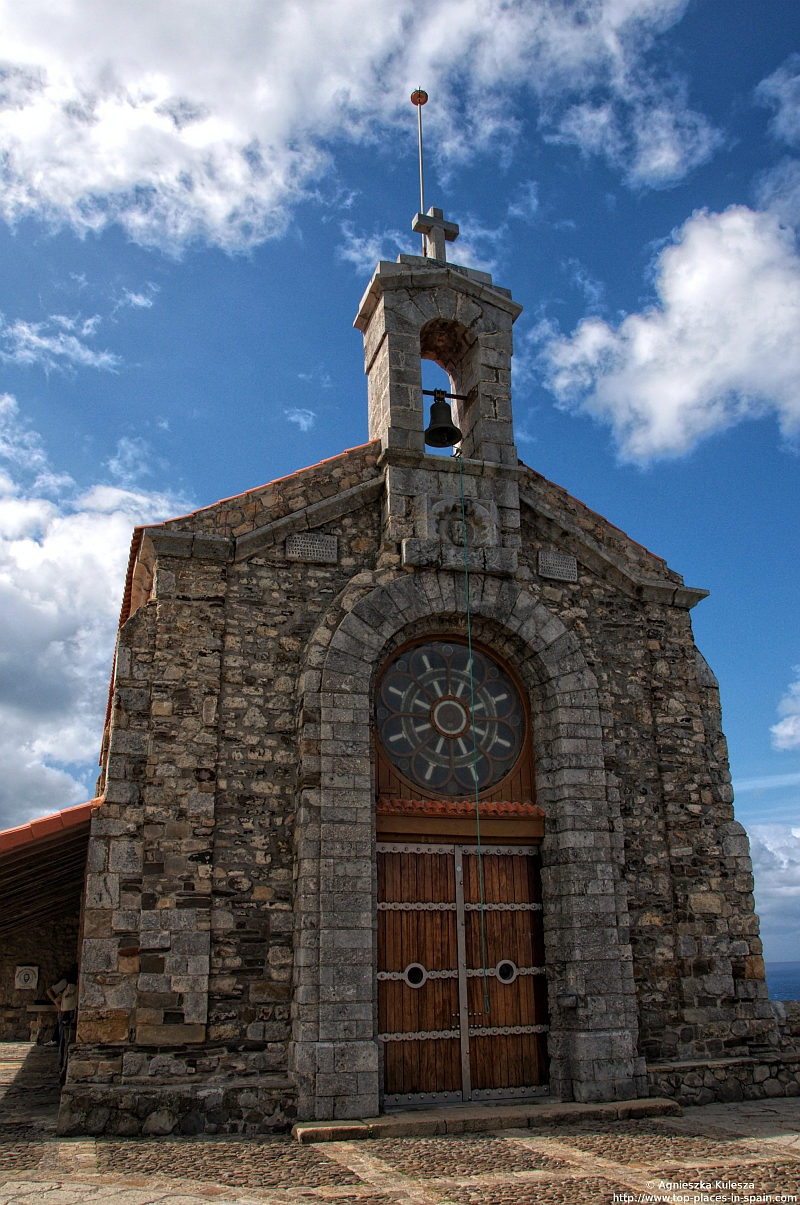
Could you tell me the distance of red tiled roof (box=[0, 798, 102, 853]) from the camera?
7309 mm

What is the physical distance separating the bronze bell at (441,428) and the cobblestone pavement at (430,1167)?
264 inches

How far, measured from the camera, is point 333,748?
8.09 meters

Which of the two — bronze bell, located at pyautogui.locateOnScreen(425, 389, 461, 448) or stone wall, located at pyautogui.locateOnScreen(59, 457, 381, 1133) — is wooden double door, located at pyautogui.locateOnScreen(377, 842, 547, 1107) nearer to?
stone wall, located at pyautogui.locateOnScreen(59, 457, 381, 1133)

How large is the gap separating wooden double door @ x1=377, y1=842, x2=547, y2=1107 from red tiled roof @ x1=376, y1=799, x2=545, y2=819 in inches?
12.7

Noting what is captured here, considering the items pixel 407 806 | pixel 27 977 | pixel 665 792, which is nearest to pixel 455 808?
pixel 407 806

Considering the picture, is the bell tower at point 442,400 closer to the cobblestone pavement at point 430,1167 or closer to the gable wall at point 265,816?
the gable wall at point 265,816

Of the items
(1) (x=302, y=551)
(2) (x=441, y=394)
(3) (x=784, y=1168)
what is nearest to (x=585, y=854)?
(3) (x=784, y=1168)

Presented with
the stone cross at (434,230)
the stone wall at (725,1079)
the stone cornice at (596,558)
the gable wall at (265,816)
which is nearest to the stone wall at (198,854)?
the gable wall at (265,816)

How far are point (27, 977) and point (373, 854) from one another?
9322 mm

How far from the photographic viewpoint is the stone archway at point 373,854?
7355mm

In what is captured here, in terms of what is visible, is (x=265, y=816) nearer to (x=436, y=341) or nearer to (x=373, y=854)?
(x=373, y=854)

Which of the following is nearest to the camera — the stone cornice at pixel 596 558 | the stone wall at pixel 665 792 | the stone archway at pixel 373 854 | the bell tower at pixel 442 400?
the stone archway at pixel 373 854

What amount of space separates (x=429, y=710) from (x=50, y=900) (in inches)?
214

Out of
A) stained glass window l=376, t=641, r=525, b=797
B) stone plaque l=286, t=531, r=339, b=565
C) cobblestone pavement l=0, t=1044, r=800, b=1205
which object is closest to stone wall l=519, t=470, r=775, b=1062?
stained glass window l=376, t=641, r=525, b=797
